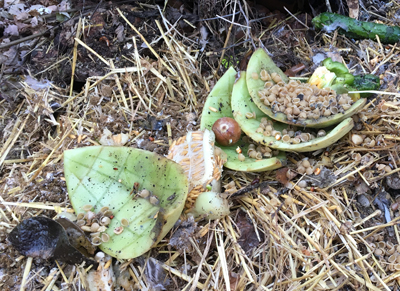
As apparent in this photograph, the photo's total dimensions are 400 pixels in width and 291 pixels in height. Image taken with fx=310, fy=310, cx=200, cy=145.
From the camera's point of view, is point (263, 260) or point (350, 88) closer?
point (263, 260)

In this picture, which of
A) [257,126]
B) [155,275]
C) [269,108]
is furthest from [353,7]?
[155,275]

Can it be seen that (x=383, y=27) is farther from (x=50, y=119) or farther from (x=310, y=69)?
(x=50, y=119)

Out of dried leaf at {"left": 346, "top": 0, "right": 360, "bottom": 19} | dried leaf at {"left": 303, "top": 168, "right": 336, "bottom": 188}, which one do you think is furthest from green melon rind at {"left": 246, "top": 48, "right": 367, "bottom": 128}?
dried leaf at {"left": 346, "top": 0, "right": 360, "bottom": 19}

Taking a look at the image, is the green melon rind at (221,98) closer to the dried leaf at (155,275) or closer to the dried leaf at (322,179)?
the dried leaf at (322,179)

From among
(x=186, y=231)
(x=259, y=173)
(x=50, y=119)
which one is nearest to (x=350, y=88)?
(x=259, y=173)

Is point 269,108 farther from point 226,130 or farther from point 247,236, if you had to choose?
point 247,236

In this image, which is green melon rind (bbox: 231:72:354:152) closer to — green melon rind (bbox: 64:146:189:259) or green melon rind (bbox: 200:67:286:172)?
green melon rind (bbox: 200:67:286:172)
